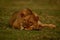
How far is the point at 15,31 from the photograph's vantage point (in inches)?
71.1

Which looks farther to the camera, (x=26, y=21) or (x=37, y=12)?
(x=37, y=12)

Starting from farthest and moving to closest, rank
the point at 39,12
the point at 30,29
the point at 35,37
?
the point at 39,12, the point at 30,29, the point at 35,37

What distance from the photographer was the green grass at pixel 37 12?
174 cm

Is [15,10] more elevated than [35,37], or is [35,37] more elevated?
[15,10]

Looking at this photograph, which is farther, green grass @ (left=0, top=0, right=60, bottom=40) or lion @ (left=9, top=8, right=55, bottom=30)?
lion @ (left=9, top=8, right=55, bottom=30)

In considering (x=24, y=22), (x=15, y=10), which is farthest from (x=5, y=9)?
(x=24, y=22)

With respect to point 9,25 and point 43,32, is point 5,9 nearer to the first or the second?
Answer: point 9,25

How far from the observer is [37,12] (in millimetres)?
2010

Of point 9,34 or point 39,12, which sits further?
point 39,12

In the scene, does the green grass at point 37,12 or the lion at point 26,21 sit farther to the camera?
the lion at point 26,21

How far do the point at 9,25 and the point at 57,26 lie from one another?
427mm

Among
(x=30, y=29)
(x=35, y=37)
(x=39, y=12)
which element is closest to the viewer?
(x=35, y=37)

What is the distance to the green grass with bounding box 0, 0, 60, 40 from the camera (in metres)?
1.74

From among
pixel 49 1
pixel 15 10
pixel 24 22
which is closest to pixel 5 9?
pixel 15 10
